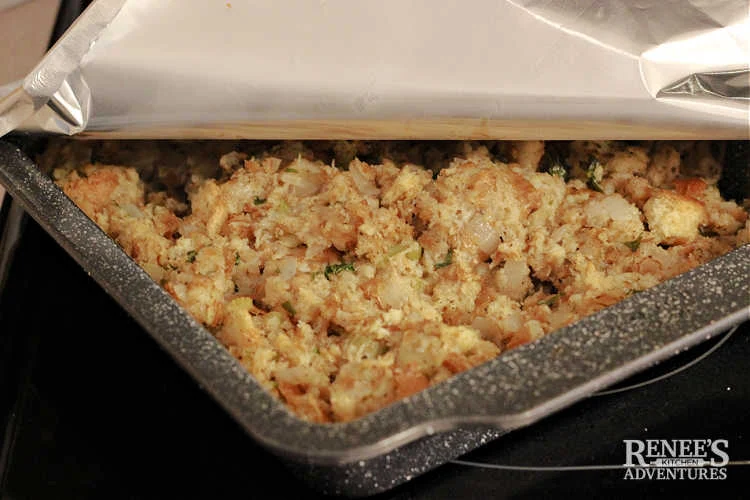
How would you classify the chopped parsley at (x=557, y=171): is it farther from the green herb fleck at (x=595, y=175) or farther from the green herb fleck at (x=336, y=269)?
the green herb fleck at (x=336, y=269)

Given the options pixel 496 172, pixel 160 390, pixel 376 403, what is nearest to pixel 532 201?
pixel 496 172

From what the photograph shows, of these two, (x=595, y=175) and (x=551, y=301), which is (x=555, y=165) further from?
(x=551, y=301)

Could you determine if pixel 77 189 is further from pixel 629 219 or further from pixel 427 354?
pixel 629 219

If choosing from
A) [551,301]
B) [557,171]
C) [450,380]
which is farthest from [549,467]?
[557,171]

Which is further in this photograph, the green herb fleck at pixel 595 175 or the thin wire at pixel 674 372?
the green herb fleck at pixel 595 175

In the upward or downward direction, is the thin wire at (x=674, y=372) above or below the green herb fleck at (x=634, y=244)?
below

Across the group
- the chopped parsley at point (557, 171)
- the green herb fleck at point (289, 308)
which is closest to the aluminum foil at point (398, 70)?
the chopped parsley at point (557, 171)

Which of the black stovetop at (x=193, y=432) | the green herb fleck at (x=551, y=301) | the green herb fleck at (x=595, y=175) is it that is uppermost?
the green herb fleck at (x=595, y=175)
